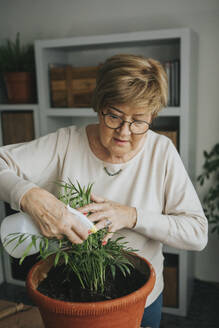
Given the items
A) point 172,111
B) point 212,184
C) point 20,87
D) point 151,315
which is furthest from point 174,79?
point 151,315

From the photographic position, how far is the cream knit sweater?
3.79 ft

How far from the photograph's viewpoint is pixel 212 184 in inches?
108

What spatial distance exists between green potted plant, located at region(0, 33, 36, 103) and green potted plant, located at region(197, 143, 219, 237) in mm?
1506

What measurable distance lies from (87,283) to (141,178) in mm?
512

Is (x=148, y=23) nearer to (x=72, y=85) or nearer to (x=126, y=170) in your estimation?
(x=72, y=85)

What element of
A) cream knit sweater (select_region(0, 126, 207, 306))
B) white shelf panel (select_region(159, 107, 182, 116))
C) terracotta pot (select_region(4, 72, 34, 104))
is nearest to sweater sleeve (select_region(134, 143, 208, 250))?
cream knit sweater (select_region(0, 126, 207, 306))

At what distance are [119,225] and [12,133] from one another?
2.13 metres

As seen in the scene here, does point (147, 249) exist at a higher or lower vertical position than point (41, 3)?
lower

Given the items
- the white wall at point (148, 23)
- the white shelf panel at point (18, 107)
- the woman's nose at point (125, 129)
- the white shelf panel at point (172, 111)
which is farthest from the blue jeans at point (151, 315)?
the white shelf panel at point (18, 107)

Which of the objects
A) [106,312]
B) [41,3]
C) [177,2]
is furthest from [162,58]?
[106,312]

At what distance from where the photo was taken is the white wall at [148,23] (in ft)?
8.38

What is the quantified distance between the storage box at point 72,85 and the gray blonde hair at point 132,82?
1454 millimetres

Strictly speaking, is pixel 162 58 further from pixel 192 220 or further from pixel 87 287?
pixel 87 287

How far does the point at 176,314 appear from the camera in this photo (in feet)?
8.44
